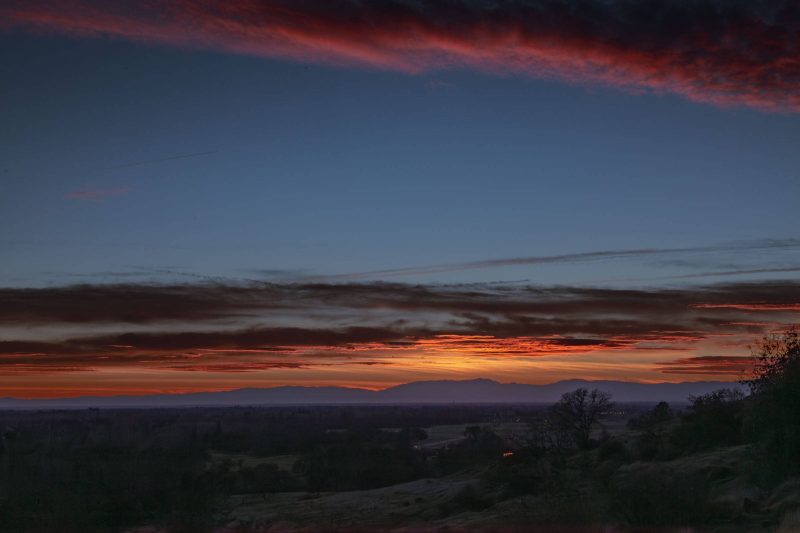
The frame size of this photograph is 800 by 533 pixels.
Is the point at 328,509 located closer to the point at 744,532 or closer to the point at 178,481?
the point at 178,481

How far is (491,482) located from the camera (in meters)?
39.9

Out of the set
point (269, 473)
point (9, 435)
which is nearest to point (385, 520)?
point (269, 473)

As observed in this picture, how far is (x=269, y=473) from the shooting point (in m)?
56.9

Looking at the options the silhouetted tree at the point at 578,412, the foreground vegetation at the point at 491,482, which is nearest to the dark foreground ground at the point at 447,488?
the foreground vegetation at the point at 491,482

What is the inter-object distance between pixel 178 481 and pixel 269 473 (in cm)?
1094

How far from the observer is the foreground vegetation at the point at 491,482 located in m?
26.2

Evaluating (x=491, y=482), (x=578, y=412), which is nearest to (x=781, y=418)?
(x=491, y=482)

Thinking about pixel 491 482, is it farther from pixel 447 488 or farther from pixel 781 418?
pixel 781 418

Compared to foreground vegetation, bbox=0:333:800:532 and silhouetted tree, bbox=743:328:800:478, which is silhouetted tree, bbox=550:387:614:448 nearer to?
foreground vegetation, bbox=0:333:800:532

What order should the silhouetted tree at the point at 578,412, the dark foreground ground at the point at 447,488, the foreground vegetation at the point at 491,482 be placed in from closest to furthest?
1. the dark foreground ground at the point at 447,488
2. the foreground vegetation at the point at 491,482
3. the silhouetted tree at the point at 578,412

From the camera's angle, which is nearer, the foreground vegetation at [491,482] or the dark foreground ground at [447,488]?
the dark foreground ground at [447,488]

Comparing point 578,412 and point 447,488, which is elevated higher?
point 578,412

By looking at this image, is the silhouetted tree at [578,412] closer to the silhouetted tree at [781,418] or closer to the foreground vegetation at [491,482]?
the foreground vegetation at [491,482]

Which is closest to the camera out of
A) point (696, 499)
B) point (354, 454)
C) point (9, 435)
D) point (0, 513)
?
point (696, 499)
